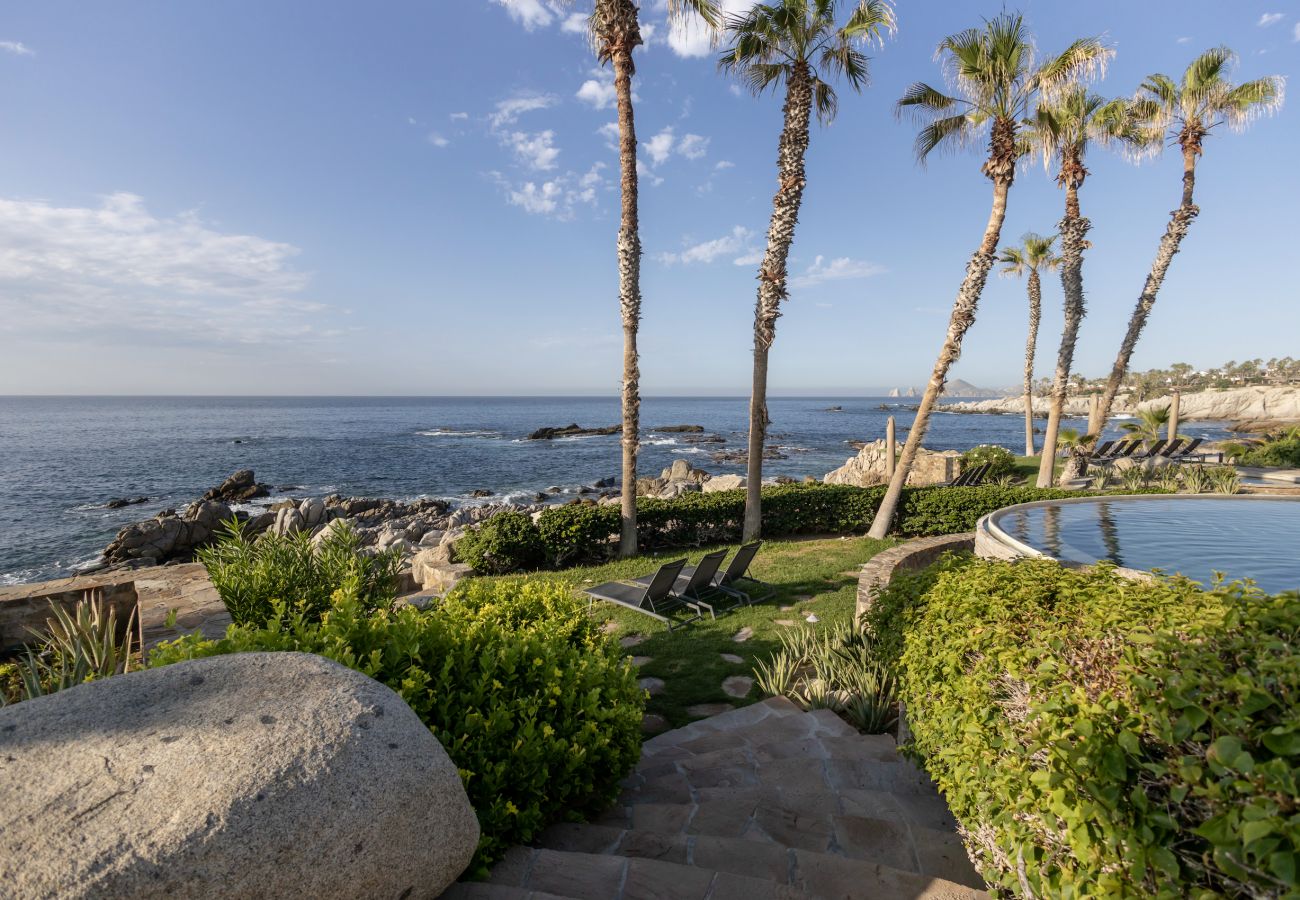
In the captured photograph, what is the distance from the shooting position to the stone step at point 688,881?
2359mm

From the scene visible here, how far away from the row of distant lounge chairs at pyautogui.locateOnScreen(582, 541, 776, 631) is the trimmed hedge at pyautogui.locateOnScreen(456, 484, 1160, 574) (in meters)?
2.52

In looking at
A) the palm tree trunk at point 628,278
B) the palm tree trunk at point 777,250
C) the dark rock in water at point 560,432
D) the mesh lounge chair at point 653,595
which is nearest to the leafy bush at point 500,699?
the mesh lounge chair at point 653,595

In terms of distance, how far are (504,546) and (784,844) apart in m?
7.93

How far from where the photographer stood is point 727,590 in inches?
326

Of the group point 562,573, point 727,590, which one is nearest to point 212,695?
point 727,590

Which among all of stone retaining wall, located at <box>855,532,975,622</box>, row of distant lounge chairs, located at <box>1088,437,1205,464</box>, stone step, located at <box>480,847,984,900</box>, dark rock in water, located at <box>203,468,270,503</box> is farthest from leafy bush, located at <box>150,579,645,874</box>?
dark rock in water, located at <box>203,468,270,503</box>

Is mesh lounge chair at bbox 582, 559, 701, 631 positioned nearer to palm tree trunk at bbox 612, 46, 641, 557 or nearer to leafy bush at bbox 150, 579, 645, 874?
palm tree trunk at bbox 612, 46, 641, 557

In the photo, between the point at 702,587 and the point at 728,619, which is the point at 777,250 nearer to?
the point at 702,587

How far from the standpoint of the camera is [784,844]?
306cm

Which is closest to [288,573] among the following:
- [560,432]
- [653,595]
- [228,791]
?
[653,595]

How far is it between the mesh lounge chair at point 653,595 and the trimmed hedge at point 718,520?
103 inches

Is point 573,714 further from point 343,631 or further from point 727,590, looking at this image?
point 727,590

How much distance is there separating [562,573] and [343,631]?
7189 mm

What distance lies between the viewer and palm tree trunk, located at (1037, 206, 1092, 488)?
1550 cm
